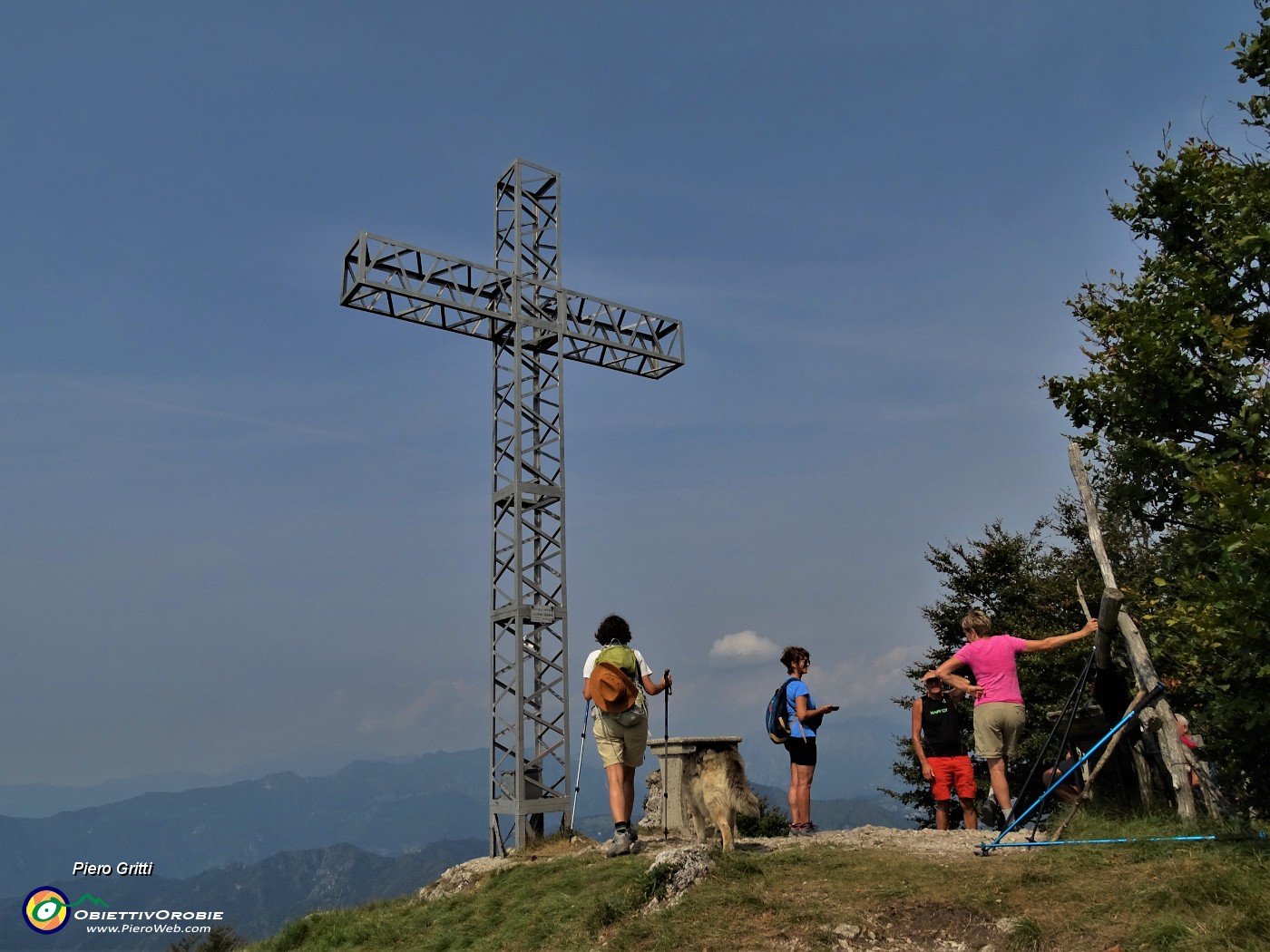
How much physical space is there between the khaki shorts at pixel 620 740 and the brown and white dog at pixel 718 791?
573 millimetres

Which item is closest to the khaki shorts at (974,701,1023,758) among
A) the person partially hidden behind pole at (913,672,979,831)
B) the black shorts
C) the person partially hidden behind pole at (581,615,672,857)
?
the person partially hidden behind pole at (913,672,979,831)

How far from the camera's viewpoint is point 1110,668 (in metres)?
9.28

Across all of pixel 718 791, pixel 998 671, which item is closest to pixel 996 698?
pixel 998 671

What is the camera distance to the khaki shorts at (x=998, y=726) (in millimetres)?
9594

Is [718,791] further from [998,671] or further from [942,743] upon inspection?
[998,671]

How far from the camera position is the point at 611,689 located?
368 inches

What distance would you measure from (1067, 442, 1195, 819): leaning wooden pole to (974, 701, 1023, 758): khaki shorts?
3.81 ft

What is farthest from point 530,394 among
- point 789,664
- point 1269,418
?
point 1269,418

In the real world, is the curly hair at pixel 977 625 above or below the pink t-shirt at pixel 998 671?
above

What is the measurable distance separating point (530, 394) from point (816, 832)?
1028 cm

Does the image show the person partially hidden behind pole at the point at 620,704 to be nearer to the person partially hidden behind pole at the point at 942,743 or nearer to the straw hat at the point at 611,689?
the straw hat at the point at 611,689

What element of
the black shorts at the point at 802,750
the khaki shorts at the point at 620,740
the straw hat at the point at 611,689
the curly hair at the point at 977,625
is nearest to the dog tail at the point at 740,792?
the black shorts at the point at 802,750

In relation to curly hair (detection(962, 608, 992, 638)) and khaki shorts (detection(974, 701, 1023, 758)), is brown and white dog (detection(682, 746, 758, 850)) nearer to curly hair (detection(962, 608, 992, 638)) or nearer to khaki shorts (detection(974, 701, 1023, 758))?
khaki shorts (detection(974, 701, 1023, 758))

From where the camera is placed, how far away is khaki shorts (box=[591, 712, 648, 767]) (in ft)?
31.4
